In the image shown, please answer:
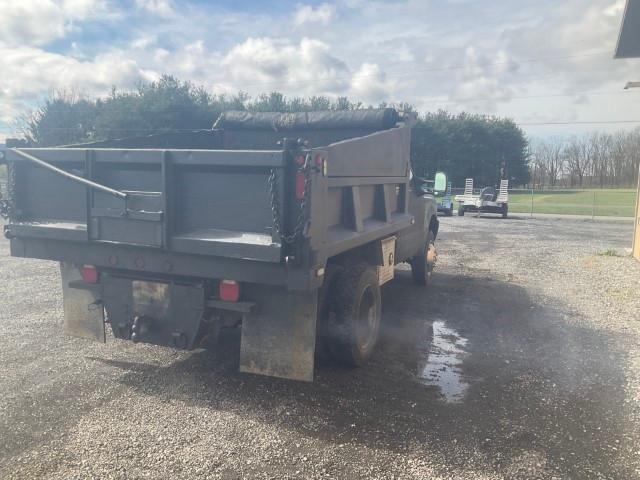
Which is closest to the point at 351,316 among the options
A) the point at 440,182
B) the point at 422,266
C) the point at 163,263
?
the point at 163,263

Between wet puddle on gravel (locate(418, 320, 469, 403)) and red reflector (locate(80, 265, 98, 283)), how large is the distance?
121 inches

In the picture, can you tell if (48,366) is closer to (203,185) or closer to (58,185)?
(58,185)

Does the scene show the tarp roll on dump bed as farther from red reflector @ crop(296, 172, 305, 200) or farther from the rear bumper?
the rear bumper

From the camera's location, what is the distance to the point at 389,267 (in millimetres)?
6105

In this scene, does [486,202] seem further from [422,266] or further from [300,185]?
[300,185]

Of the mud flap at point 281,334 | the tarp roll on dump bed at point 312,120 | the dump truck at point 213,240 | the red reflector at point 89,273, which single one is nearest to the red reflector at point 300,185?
the dump truck at point 213,240

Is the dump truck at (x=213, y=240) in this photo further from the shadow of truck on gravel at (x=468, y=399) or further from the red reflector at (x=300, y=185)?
the shadow of truck on gravel at (x=468, y=399)

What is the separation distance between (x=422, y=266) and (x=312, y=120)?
3.30 m

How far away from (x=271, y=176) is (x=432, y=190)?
4592mm

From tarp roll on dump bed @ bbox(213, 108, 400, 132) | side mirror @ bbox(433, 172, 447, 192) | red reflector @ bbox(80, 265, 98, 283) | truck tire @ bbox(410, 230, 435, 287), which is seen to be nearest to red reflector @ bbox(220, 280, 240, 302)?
red reflector @ bbox(80, 265, 98, 283)

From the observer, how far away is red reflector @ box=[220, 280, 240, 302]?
409 cm

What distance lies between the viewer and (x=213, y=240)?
393 centimetres

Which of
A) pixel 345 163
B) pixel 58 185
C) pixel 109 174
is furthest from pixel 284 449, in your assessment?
pixel 58 185

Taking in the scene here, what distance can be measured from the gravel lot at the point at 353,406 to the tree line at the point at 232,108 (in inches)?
1022
